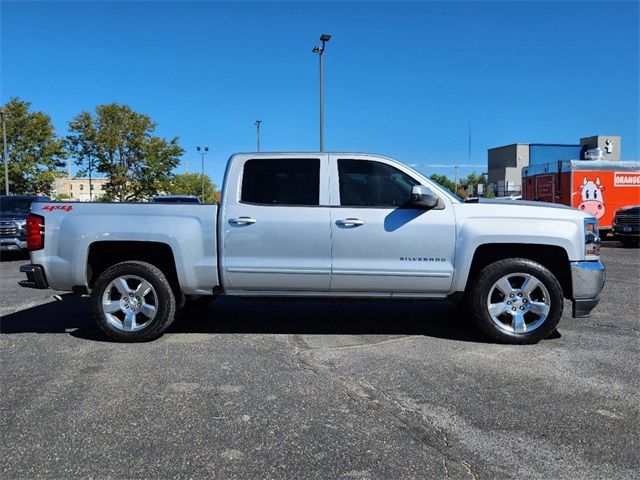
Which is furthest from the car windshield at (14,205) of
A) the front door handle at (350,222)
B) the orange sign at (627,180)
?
the orange sign at (627,180)

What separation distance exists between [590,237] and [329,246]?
2.58 meters

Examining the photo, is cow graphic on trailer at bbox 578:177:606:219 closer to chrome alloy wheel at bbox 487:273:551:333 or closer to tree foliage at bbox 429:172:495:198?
tree foliage at bbox 429:172:495:198

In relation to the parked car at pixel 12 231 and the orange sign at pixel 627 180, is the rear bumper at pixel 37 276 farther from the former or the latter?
the orange sign at pixel 627 180

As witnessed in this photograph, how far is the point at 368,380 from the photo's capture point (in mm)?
4320

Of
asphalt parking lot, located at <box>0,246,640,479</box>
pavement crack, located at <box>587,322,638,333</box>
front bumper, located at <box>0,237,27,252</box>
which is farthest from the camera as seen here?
front bumper, located at <box>0,237,27,252</box>

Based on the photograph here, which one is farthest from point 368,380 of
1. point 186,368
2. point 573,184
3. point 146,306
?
point 573,184

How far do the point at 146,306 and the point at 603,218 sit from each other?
54.2 feet

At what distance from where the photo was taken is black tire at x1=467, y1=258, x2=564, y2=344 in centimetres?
523

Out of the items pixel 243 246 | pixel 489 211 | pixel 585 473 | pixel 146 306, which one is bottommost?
pixel 585 473

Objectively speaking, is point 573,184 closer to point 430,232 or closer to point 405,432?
point 430,232

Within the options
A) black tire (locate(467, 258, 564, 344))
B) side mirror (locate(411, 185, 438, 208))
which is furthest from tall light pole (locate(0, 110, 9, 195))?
black tire (locate(467, 258, 564, 344))

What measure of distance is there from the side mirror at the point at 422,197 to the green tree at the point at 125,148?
1425 inches

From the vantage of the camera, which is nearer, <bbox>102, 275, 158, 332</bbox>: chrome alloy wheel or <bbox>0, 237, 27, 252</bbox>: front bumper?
<bbox>102, 275, 158, 332</bbox>: chrome alloy wheel

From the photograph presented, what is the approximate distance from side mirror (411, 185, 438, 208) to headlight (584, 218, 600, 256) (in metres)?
1.55
